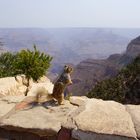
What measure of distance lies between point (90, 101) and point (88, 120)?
3.23ft

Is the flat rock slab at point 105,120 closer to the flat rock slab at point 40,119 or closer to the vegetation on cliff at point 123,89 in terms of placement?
the flat rock slab at point 40,119

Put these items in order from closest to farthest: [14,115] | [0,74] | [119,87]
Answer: [14,115]
[0,74]
[119,87]

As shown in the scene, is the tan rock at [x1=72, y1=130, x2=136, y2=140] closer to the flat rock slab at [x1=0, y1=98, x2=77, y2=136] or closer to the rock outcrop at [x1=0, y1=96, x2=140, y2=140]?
the rock outcrop at [x1=0, y1=96, x2=140, y2=140]

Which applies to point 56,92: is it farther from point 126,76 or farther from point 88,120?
point 126,76

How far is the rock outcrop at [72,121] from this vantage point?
4.99 metres

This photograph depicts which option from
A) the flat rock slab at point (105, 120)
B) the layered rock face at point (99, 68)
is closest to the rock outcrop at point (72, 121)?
the flat rock slab at point (105, 120)

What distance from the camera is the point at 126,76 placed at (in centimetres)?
4944

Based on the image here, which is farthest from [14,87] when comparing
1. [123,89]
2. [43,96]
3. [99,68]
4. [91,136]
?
[99,68]

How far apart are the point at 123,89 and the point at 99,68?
245 feet

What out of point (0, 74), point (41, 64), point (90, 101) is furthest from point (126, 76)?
point (90, 101)

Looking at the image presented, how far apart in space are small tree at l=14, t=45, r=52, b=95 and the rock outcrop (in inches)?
426

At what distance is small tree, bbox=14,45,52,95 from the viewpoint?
55.5 ft

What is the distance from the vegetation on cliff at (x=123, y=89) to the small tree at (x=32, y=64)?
22719 millimetres

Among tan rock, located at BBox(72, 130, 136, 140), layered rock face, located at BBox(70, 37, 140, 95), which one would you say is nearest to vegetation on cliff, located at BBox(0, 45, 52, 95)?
tan rock, located at BBox(72, 130, 136, 140)
